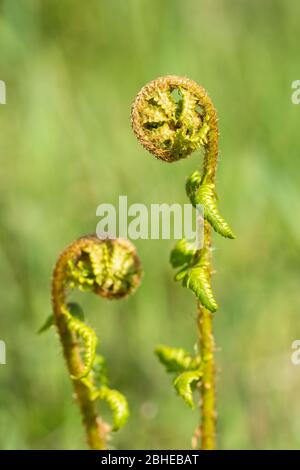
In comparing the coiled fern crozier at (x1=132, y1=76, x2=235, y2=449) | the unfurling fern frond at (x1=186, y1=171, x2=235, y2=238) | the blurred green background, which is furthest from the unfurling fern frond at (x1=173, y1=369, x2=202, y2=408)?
the blurred green background

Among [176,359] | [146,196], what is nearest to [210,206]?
[176,359]

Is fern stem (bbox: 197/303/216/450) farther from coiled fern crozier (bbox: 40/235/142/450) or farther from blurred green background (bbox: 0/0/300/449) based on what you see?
blurred green background (bbox: 0/0/300/449)

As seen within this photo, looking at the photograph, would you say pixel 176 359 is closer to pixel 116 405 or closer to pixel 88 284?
pixel 116 405

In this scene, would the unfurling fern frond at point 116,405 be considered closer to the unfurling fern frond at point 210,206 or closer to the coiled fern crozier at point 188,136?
the coiled fern crozier at point 188,136

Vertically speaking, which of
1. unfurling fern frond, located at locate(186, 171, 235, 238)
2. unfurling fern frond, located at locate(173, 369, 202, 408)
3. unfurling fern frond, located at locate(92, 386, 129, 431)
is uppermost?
unfurling fern frond, located at locate(186, 171, 235, 238)

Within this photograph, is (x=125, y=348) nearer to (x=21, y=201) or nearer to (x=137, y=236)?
(x=137, y=236)
